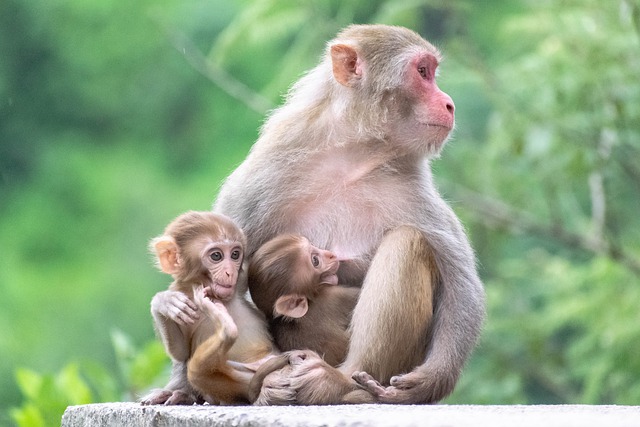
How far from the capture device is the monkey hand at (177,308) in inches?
193

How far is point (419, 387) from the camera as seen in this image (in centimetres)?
506

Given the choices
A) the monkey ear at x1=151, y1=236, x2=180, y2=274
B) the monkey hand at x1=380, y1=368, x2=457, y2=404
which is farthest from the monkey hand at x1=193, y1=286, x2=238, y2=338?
the monkey hand at x1=380, y1=368, x2=457, y2=404

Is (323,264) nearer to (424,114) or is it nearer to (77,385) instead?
(424,114)

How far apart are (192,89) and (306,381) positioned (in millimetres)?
13031

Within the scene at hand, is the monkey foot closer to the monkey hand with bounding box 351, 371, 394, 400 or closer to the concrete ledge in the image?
the concrete ledge

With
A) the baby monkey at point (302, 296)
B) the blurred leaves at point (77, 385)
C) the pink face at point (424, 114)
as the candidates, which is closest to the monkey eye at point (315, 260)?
the baby monkey at point (302, 296)

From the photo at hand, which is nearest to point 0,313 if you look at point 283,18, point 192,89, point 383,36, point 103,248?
point 103,248

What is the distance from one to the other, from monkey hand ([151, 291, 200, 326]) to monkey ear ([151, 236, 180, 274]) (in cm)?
19

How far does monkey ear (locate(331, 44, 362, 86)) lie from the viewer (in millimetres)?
5719

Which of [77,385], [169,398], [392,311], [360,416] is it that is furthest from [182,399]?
[77,385]

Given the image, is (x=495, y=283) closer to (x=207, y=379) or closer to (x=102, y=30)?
(x=207, y=379)

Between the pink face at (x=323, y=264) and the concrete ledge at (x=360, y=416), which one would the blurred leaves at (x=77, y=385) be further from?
the pink face at (x=323, y=264)

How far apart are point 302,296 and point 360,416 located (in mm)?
1209

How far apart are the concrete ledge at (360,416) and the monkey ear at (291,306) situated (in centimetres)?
55
